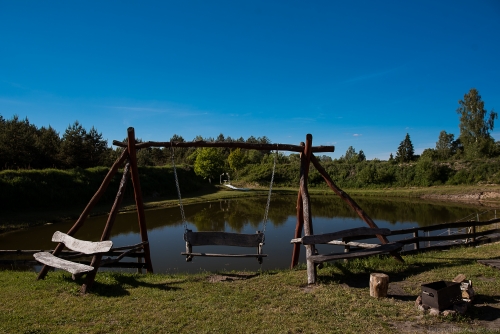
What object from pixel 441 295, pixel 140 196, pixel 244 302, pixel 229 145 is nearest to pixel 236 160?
pixel 229 145

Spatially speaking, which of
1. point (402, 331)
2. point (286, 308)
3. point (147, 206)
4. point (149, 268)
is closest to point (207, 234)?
point (149, 268)

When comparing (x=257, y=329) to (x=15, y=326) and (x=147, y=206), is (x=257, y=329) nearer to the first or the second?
(x=15, y=326)

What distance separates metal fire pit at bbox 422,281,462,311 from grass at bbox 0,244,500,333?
0.75 feet

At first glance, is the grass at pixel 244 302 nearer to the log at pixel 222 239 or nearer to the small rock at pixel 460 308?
the small rock at pixel 460 308

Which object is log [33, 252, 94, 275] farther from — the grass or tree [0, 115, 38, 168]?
tree [0, 115, 38, 168]

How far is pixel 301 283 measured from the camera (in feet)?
22.5

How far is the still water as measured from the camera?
11.3m

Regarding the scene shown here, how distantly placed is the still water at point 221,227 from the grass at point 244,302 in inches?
133

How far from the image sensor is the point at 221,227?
19.2 metres

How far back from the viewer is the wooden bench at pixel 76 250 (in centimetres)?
636

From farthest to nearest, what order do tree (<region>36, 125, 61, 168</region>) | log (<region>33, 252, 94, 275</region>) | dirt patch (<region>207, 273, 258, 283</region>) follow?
tree (<region>36, 125, 61, 168</region>)
dirt patch (<region>207, 273, 258, 283</region>)
log (<region>33, 252, 94, 275</region>)

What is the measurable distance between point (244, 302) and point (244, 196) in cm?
3130

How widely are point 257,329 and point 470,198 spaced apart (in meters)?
→ 36.0

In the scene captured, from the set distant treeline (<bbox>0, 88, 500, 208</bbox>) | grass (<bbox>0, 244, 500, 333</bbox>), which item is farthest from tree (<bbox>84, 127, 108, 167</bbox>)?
grass (<bbox>0, 244, 500, 333</bbox>)
